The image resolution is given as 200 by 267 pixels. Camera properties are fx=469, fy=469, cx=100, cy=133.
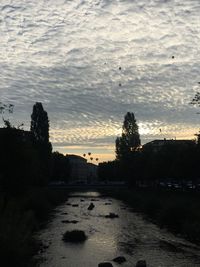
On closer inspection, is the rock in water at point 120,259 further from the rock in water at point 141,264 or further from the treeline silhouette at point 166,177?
the treeline silhouette at point 166,177

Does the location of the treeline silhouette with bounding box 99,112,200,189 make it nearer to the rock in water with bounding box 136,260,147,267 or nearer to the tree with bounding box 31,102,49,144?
the tree with bounding box 31,102,49,144

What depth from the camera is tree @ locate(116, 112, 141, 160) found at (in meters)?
126

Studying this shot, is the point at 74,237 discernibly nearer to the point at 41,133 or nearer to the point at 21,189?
the point at 21,189

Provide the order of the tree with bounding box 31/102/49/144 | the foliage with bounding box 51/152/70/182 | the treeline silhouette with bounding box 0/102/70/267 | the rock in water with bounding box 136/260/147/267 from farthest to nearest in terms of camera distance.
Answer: the foliage with bounding box 51/152/70/182 < the tree with bounding box 31/102/49/144 < the rock in water with bounding box 136/260/147/267 < the treeline silhouette with bounding box 0/102/70/267

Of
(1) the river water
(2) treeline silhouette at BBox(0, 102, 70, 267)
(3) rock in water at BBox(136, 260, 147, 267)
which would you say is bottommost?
(1) the river water

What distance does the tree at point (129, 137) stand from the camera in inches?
4946

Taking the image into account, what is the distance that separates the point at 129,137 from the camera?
4966 inches

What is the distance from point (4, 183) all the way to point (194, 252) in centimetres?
1979

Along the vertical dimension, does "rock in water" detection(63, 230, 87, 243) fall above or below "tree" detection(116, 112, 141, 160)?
below

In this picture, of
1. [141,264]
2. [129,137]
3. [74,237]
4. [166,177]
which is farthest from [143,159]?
[141,264]

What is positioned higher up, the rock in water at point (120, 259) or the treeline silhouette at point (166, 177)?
the treeline silhouette at point (166, 177)

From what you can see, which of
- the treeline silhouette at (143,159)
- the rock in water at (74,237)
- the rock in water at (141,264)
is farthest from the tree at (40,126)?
the rock in water at (141,264)

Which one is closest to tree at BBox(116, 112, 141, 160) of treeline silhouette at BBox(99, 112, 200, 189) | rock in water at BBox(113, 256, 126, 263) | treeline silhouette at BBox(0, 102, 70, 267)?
treeline silhouette at BBox(99, 112, 200, 189)

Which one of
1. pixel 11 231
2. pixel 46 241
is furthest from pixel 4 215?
pixel 46 241
